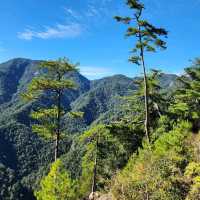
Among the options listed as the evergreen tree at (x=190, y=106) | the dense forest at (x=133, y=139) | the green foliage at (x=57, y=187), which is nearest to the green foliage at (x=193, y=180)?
the dense forest at (x=133, y=139)

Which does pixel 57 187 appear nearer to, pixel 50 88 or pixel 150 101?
pixel 50 88

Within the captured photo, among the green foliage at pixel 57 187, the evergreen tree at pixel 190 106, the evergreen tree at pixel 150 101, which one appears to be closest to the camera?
the green foliage at pixel 57 187

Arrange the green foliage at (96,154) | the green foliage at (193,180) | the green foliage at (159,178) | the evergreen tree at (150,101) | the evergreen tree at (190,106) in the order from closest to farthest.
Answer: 1. the green foliage at (193,180)
2. the green foliage at (159,178)
3. the evergreen tree at (190,106)
4. the green foliage at (96,154)
5. the evergreen tree at (150,101)

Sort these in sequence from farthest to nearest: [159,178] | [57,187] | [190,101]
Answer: [190,101] < [57,187] < [159,178]

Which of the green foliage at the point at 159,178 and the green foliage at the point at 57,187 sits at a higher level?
the green foliage at the point at 159,178

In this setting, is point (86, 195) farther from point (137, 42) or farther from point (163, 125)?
point (137, 42)

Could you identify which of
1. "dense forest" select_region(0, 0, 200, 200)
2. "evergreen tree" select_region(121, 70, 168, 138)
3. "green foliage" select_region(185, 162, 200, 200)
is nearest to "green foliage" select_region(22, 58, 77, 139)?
"dense forest" select_region(0, 0, 200, 200)

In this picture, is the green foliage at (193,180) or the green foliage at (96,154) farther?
the green foliage at (96,154)

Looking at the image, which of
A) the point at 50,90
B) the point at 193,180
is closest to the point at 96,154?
the point at 50,90

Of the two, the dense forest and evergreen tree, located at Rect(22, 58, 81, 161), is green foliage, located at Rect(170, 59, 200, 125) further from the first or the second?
evergreen tree, located at Rect(22, 58, 81, 161)

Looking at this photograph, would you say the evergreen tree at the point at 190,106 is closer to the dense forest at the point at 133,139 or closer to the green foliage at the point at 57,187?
the dense forest at the point at 133,139

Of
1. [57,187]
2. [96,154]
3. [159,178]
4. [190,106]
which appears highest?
[190,106]

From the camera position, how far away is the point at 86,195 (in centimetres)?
3722

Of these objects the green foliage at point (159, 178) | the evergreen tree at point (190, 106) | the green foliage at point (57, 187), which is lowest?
the green foliage at point (57, 187)
